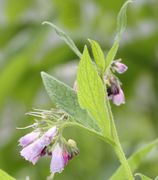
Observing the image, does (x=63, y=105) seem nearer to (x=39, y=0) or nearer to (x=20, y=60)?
(x=20, y=60)

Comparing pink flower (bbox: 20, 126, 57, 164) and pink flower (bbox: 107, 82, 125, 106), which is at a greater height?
pink flower (bbox: 20, 126, 57, 164)

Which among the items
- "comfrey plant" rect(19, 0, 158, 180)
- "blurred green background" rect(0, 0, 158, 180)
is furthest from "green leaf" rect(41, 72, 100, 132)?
"blurred green background" rect(0, 0, 158, 180)

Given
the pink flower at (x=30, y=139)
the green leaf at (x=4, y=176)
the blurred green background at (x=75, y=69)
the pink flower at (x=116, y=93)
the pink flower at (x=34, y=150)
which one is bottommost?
the blurred green background at (x=75, y=69)

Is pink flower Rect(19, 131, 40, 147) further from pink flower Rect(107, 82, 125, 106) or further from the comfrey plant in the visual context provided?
pink flower Rect(107, 82, 125, 106)

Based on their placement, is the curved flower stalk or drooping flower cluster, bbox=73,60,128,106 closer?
the curved flower stalk

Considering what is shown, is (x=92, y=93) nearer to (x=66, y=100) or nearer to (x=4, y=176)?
(x=66, y=100)

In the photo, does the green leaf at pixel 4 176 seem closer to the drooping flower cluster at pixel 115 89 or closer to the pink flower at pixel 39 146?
the pink flower at pixel 39 146

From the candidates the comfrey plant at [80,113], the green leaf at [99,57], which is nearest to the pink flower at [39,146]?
the comfrey plant at [80,113]
